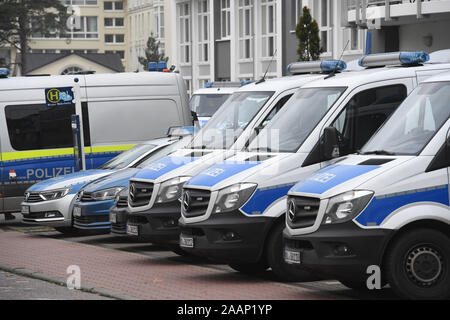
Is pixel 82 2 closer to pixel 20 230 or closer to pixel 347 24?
pixel 347 24

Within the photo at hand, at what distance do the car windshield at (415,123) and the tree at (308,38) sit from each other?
20906mm

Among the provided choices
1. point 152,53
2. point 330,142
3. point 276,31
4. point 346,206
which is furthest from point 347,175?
point 152,53

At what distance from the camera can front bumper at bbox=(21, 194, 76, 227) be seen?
1800cm

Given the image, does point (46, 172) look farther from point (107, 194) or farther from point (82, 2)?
point (82, 2)

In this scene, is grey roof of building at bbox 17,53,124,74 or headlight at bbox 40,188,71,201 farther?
grey roof of building at bbox 17,53,124,74

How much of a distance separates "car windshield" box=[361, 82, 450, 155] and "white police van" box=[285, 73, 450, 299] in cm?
2

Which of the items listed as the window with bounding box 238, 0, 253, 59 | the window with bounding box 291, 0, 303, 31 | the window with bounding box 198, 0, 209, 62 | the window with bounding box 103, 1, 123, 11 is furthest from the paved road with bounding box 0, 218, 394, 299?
the window with bounding box 103, 1, 123, 11

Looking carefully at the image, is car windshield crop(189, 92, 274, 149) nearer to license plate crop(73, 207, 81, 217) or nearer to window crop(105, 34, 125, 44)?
license plate crop(73, 207, 81, 217)

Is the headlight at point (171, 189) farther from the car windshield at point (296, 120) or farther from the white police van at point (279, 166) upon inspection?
the car windshield at point (296, 120)

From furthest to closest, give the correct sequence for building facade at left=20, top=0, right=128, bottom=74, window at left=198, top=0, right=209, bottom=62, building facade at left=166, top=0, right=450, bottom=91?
building facade at left=20, top=0, right=128, bottom=74 < window at left=198, top=0, right=209, bottom=62 < building facade at left=166, top=0, right=450, bottom=91

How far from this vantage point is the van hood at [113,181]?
16.8 m

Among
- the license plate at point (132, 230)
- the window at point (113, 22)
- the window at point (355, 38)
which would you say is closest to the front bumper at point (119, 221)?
the license plate at point (132, 230)

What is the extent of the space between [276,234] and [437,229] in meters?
2.31

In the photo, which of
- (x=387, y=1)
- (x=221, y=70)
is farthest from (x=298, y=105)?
(x=221, y=70)
